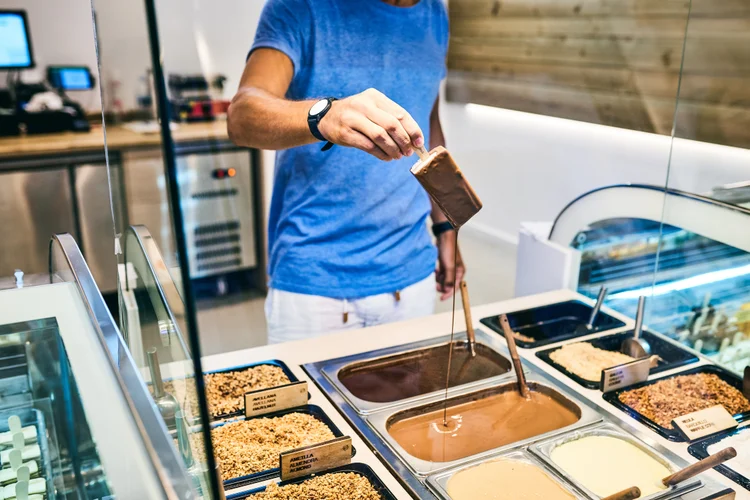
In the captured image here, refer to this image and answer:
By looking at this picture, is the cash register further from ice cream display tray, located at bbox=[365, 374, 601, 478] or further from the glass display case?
ice cream display tray, located at bbox=[365, 374, 601, 478]

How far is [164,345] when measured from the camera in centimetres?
63

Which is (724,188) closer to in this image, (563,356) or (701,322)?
(701,322)

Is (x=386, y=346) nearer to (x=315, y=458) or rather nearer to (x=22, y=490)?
(x=315, y=458)

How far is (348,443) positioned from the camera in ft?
3.65

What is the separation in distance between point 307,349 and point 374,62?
2.31 ft

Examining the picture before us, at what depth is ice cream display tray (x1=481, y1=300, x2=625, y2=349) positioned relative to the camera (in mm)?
1695

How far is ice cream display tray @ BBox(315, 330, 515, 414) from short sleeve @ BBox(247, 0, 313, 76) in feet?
2.30

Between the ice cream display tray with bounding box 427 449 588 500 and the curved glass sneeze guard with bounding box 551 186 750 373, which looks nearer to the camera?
the ice cream display tray with bounding box 427 449 588 500

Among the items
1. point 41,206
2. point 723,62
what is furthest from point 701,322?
point 41,206

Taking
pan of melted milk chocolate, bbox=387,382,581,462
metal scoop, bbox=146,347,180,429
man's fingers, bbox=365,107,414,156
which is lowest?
pan of melted milk chocolate, bbox=387,382,581,462

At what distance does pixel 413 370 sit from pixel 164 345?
96cm

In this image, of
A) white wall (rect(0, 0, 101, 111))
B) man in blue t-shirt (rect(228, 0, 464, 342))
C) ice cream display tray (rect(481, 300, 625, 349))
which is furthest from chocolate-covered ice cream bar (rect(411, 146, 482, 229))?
white wall (rect(0, 0, 101, 111))

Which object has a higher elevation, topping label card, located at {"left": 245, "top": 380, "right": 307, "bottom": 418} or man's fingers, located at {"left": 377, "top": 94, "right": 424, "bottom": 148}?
man's fingers, located at {"left": 377, "top": 94, "right": 424, "bottom": 148}

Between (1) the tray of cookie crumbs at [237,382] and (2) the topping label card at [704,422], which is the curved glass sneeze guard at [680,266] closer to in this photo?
(2) the topping label card at [704,422]
